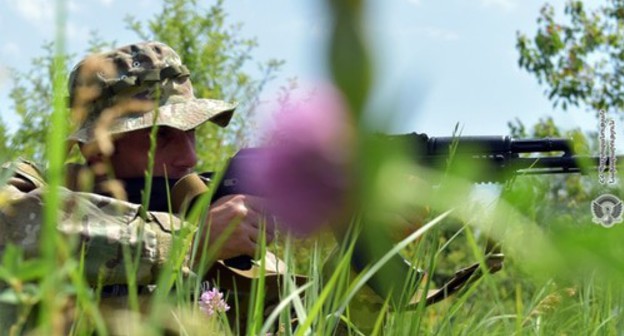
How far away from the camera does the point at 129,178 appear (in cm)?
215

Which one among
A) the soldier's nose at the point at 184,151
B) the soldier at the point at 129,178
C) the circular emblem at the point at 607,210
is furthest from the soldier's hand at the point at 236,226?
the circular emblem at the point at 607,210

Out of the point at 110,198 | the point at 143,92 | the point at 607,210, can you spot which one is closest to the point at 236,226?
the point at 110,198

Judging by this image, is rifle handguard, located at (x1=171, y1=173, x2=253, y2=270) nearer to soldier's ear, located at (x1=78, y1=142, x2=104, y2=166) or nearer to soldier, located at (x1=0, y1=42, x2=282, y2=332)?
soldier, located at (x1=0, y1=42, x2=282, y2=332)

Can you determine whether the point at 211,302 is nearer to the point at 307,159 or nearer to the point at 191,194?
the point at 191,194

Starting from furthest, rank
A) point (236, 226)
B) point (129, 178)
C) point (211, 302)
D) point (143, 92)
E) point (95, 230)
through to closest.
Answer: point (143, 92) → point (129, 178) → point (236, 226) → point (95, 230) → point (211, 302)

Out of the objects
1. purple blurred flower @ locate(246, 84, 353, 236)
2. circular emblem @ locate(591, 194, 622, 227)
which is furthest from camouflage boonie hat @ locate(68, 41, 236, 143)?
purple blurred flower @ locate(246, 84, 353, 236)

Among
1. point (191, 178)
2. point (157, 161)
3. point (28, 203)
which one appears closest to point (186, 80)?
point (157, 161)

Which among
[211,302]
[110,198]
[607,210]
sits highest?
[607,210]

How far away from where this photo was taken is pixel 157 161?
2180 mm

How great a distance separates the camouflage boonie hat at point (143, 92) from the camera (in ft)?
7.14

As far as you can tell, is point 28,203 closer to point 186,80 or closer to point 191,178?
point 191,178

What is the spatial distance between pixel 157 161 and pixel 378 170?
2033 mm

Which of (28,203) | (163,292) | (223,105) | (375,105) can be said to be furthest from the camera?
(223,105)

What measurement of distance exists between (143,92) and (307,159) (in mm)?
2176
